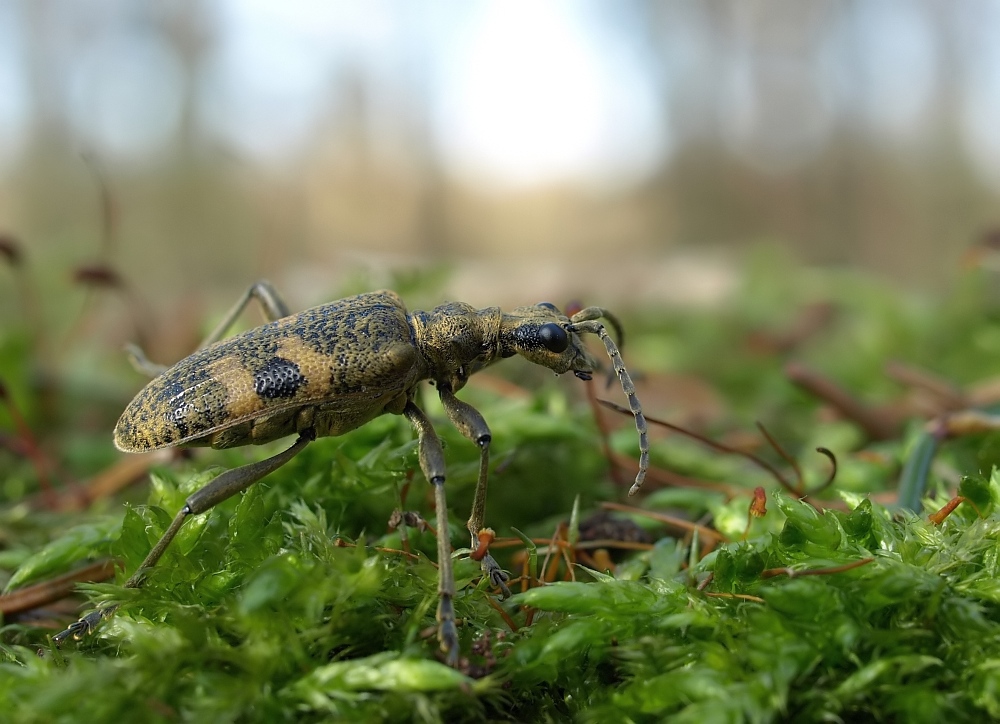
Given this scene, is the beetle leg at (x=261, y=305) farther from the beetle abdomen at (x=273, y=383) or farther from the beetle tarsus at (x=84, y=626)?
the beetle tarsus at (x=84, y=626)

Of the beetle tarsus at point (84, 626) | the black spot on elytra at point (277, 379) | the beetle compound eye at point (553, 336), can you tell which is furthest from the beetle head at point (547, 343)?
the beetle tarsus at point (84, 626)

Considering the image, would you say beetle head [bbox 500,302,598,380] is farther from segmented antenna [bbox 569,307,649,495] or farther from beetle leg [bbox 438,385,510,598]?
beetle leg [bbox 438,385,510,598]

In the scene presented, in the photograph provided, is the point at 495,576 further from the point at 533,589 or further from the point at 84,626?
the point at 84,626

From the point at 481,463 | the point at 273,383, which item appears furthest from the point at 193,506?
the point at 481,463

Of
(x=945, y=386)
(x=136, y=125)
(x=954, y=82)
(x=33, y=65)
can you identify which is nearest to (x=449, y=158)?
(x=136, y=125)

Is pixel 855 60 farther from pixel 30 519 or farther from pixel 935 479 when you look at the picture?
pixel 30 519

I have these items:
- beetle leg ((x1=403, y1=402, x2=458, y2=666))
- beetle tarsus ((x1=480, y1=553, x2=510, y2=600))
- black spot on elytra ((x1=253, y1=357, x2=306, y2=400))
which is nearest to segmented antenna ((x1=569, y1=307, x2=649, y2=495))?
beetle tarsus ((x1=480, y1=553, x2=510, y2=600))
